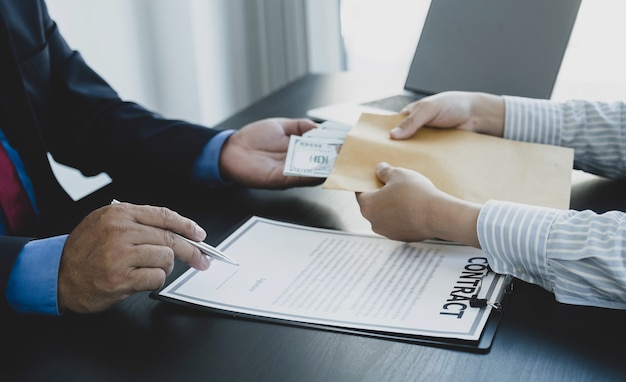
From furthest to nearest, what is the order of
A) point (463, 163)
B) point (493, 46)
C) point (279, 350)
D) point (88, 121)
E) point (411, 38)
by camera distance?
1. point (411, 38)
2. point (493, 46)
3. point (88, 121)
4. point (463, 163)
5. point (279, 350)

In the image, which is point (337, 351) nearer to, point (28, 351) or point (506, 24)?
point (28, 351)

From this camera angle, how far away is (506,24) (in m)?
1.43

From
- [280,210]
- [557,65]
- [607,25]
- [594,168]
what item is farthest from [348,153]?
[607,25]

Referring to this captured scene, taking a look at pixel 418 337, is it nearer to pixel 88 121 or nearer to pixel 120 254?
pixel 120 254

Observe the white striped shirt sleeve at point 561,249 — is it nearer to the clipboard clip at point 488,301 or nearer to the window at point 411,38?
the clipboard clip at point 488,301

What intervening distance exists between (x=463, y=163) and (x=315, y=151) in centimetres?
24

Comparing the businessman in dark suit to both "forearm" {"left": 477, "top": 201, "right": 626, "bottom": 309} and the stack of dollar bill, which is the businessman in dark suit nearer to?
the stack of dollar bill

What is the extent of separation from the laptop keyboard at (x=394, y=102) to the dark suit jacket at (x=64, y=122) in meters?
0.41

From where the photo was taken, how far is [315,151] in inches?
44.3

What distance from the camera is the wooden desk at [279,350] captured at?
0.67 meters

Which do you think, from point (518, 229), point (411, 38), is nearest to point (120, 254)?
point (518, 229)

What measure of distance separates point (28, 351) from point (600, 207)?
0.80 meters

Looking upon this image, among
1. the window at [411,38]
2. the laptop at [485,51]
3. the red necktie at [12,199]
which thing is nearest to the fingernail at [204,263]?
the red necktie at [12,199]

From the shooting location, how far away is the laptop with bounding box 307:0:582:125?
4.46ft
